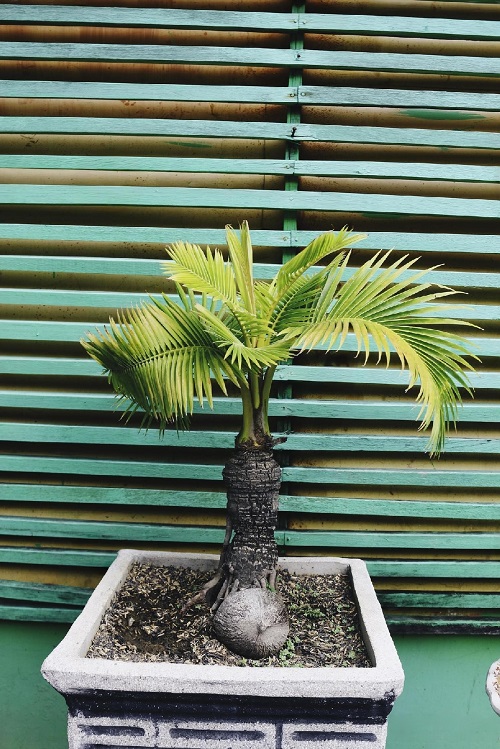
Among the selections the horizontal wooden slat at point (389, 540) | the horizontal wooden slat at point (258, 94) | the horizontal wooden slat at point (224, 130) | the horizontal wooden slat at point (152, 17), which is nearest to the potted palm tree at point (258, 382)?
the horizontal wooden slat at point (389, 540)

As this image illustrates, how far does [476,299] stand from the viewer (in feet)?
9.93

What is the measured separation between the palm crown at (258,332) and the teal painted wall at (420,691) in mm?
1560

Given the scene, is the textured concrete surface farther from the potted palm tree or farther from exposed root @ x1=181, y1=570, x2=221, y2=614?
exposed root @ x1=181, y1=570, x2=221, y2=614

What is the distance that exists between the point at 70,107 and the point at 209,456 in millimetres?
1746

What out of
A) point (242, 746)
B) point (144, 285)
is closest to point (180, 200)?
point (144, 285)

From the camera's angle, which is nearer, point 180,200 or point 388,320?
point 388,320

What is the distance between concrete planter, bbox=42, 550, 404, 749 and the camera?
1996 millimetres

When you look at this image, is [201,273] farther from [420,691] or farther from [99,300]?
[420,691]

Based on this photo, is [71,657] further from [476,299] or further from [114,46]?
[114,46]

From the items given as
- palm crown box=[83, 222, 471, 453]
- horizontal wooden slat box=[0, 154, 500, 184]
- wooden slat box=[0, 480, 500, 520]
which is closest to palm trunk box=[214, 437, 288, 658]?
palm crown box=[83, 222, 471, 453]

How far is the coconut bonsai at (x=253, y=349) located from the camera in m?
2.09

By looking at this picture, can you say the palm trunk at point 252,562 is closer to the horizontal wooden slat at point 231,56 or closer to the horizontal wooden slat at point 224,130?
the horizontal wooden slat at point 224,130

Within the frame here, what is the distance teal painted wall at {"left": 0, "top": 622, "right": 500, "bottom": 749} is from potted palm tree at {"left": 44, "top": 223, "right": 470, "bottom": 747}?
0.95 metres

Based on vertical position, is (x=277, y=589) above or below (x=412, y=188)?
below
